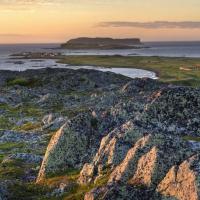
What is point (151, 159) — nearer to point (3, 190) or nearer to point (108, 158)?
point (108, 158)

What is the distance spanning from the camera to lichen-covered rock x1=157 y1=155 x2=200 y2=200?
2094cm

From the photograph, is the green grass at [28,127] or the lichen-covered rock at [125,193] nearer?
the lichen-covered rock at [125,193]

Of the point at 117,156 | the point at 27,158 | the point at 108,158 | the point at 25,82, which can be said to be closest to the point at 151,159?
the point at 117,156

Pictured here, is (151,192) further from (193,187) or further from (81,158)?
(81,158)

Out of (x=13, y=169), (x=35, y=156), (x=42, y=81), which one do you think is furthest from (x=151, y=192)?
(x=42, y=81)

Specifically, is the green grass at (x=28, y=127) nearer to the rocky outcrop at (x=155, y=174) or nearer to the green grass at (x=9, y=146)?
the green grass at (x=9, y=146)

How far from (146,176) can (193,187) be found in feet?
10.7

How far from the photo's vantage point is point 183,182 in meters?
21.5

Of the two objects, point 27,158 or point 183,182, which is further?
point 27,158

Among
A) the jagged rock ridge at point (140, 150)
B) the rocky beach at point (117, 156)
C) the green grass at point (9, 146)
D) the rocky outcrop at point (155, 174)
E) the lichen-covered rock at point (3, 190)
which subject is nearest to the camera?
the rocky outcrop at point (155, 174)

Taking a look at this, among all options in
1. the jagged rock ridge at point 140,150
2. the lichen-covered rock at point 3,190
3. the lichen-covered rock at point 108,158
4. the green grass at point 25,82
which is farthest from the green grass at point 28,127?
the green grass at point 25,82

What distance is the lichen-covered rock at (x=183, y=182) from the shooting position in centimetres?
2094

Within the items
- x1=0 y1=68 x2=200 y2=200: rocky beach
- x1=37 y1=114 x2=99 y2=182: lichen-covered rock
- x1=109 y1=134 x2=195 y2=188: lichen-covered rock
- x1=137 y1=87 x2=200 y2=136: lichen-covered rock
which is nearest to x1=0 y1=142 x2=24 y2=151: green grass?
x1=0 y1=68 x2=200 y2=200: rocky beach

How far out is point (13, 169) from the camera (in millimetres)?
34844
